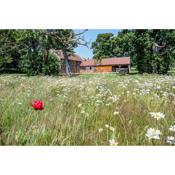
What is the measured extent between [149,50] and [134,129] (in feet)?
8.17

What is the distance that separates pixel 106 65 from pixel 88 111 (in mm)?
1592

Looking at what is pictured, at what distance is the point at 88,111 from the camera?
3094mm

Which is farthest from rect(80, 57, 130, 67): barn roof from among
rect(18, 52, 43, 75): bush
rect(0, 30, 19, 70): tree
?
rect(0, 30, 19, 70): tree

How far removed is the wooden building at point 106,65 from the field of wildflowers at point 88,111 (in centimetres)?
18

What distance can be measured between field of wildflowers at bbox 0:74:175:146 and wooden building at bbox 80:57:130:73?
0.18 meters

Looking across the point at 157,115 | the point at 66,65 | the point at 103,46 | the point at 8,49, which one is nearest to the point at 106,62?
the point at 103,46

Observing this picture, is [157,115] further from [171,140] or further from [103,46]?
[103,46]

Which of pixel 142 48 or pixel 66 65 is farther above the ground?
pixel 142 48

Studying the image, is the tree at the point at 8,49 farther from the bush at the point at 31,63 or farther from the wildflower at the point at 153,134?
the wildflower at the point at 153,134
